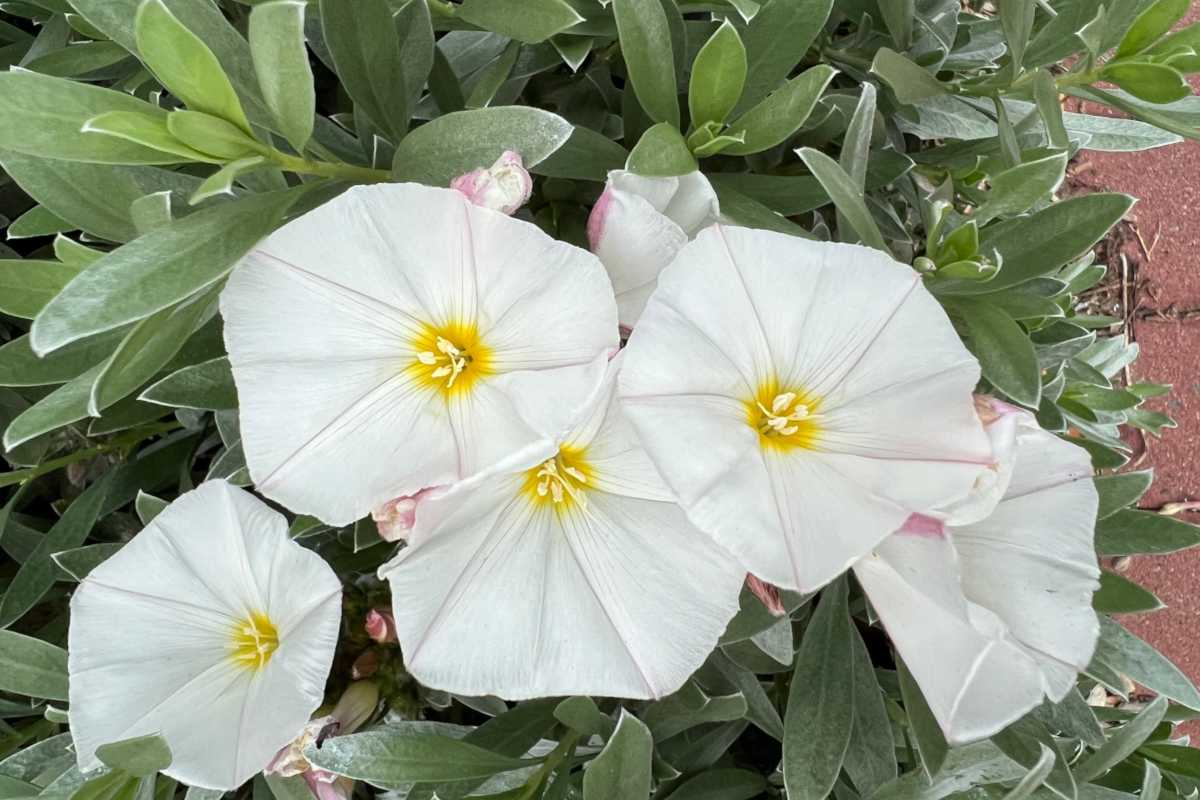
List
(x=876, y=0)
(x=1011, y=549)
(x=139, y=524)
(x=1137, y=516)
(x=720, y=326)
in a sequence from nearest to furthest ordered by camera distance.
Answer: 1. (x=720, y=326)
2. (x=1011, y=549)
3. (x=1137, y=516)
4. (x=876, y=0)
5. (x=139, y=524)

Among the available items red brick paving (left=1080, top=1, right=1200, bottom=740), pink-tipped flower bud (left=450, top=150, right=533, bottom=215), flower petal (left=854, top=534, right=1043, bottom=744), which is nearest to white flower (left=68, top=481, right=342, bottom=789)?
pink-tipped flower bud (left=450, top=150, right=533, bottom=215)

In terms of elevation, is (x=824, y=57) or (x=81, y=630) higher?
(x=824, y=57)

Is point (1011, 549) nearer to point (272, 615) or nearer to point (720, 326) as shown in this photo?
point (720, 326)

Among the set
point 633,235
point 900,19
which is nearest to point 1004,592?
point 633,235

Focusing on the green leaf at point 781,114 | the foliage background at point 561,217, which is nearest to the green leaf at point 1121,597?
the foliage background at point 561,217

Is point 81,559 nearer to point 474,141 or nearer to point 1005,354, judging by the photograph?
point 474,141

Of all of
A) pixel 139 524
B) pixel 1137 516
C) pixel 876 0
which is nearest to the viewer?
pixel 1137 516

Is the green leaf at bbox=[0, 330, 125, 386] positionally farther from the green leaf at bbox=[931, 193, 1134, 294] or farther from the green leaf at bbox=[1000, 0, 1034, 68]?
the green leaf at bbox=[1000, 0, 1034, 68]

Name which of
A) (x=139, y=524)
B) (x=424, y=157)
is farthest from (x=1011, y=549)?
(x=139, y=524)
